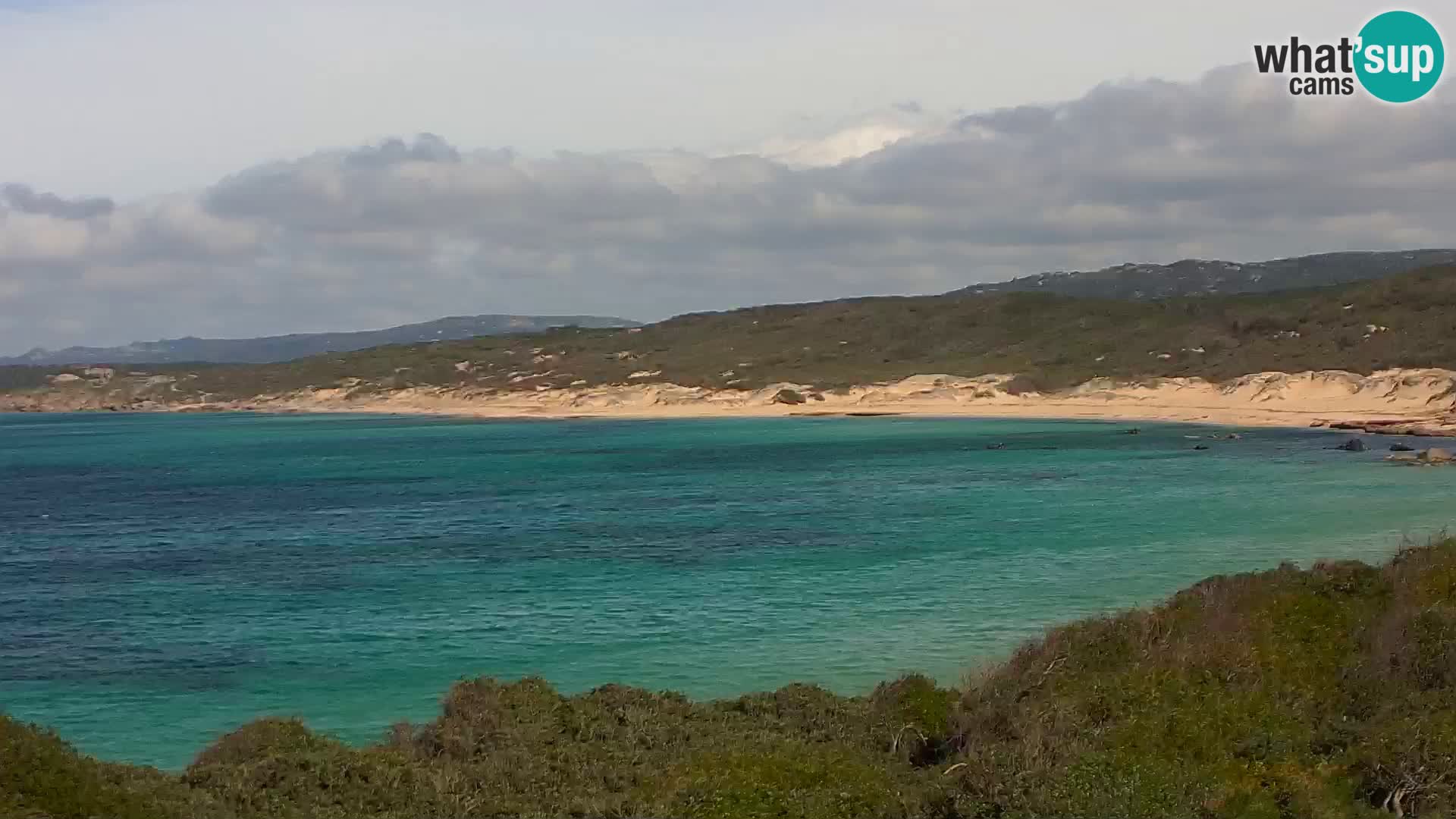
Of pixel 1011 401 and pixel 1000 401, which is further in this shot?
pixel 1000 401

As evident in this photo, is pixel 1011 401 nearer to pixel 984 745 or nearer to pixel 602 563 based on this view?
pixel 602 563

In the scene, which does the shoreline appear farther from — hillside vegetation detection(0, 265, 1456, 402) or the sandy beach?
hillside vegetation detection(0, 265, 1456, 402)

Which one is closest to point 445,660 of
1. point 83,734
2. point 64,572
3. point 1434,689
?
point 83,734

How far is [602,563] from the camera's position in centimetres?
3681

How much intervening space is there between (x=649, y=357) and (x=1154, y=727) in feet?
485

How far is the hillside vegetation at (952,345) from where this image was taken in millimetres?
106312

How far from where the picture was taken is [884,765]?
1318 cm

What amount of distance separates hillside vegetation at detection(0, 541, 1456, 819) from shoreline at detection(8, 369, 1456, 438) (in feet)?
216

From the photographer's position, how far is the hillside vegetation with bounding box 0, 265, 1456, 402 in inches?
4186

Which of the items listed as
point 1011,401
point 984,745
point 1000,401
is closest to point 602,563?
point 984,745

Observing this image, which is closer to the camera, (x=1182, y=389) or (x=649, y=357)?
(x=1182, y=389)

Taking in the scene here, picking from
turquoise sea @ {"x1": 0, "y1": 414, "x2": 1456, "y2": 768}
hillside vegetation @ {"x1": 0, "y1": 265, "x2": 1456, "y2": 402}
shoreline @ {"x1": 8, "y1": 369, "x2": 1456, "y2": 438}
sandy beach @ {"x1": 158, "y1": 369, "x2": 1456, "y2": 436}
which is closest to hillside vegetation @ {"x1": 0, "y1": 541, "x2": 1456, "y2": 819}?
turquoise sea @ {"x1": 0, "y1": 414, "x2": 1456, "y2": 768}

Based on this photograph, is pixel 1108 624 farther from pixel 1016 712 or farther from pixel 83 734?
pixel 83 734

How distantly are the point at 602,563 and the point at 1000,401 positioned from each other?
286 feet
